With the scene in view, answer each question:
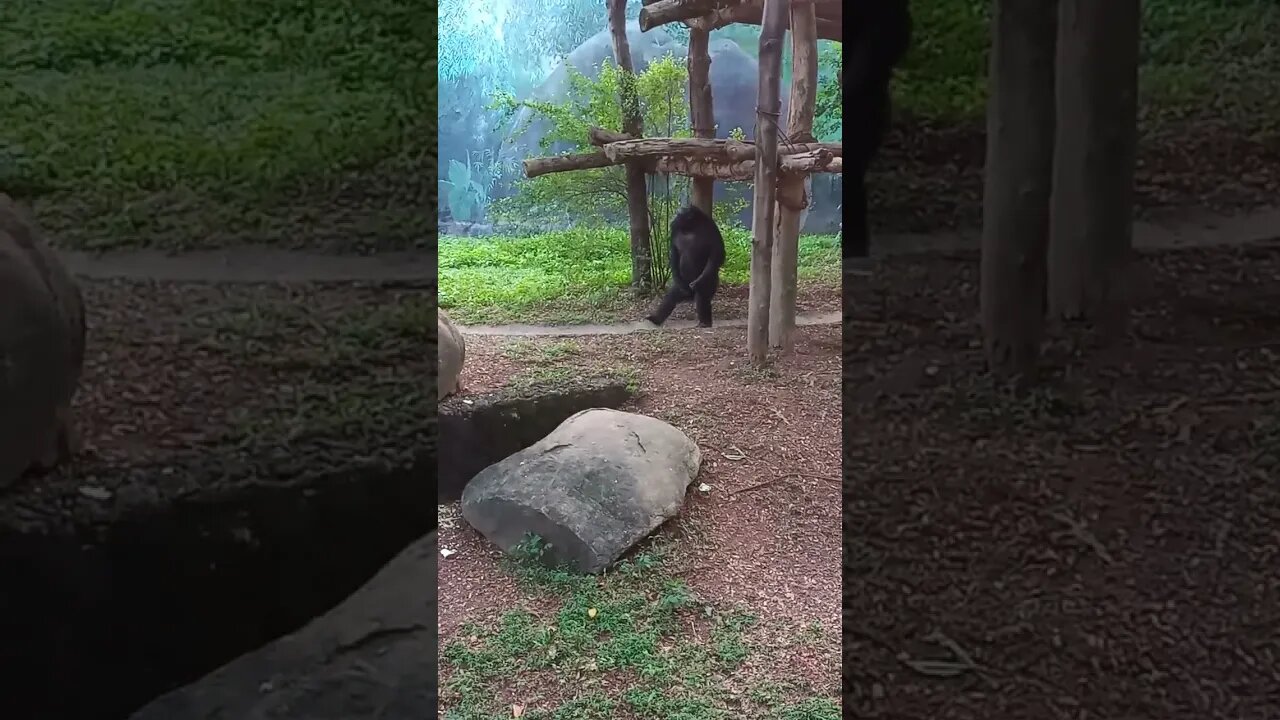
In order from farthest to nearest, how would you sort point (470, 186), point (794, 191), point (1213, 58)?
point (794, 191), point (470, 186), point (1213, 58)

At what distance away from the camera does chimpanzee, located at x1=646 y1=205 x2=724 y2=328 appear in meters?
2.41

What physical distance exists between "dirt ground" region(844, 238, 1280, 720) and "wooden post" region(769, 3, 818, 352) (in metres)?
1.09

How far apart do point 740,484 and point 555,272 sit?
86cm

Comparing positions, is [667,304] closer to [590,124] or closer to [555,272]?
[555,272]

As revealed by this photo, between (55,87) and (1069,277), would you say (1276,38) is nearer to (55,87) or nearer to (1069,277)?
(1069,277)

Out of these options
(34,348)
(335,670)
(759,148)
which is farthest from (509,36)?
(335,670)

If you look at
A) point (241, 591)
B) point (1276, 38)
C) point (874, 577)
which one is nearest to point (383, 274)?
point (241, 591)

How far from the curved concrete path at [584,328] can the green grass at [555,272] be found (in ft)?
0.08

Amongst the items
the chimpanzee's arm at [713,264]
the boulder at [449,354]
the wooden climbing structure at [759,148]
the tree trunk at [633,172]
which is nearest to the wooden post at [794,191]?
the wooden climbing structure at [759,148]

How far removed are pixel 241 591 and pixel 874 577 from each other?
1.07 metres

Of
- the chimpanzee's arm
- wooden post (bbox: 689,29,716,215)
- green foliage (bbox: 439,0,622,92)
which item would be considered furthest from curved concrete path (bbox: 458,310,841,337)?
green foliage (bbox: 439,0,622,92)

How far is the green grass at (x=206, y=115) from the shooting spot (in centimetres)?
130

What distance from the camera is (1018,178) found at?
1.20 metres

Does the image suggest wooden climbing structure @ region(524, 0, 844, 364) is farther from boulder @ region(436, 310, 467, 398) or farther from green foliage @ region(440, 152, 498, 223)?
boulder @ region(436, 310, 467, 398)
